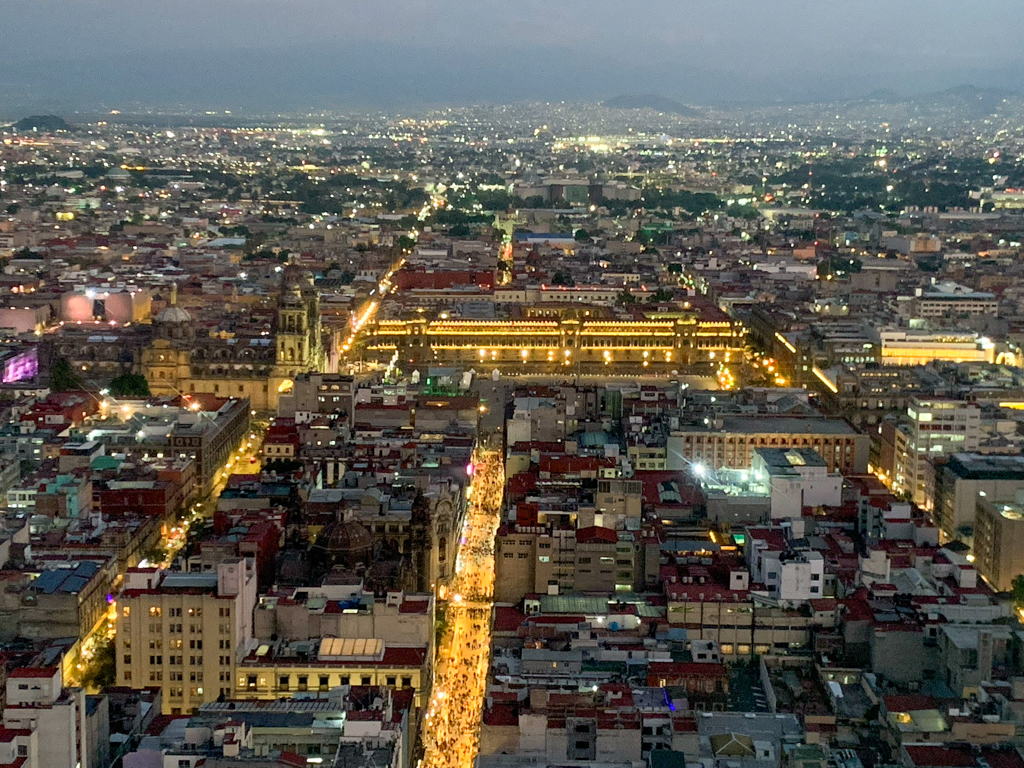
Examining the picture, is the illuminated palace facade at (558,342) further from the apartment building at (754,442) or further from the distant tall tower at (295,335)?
the apartment building at (754,442)

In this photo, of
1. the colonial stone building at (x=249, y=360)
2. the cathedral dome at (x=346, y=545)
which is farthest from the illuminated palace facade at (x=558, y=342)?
the cathedral dome at (x=346, y=545)

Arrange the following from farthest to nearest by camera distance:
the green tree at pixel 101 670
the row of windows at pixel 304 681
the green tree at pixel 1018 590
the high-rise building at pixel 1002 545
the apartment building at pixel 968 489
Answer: the apartment building at pixel 968 489 < the high-rise building at pixel 1002 545 < the green tree at pixel 1018 590 < the green tree at pixel 101 670 < the row of windows at pixel 304 681

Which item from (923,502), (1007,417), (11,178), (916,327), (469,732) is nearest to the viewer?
(469,732)

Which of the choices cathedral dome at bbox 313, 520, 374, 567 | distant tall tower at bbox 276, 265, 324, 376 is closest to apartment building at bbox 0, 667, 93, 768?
cathedral dome at bbox 313, 520, 374, 567

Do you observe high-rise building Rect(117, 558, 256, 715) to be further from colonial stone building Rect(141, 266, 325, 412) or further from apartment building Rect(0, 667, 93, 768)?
colonial stone building Rect(141, 266, 325, 412)

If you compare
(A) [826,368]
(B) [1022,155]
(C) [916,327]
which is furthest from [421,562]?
(B) [1022,155]

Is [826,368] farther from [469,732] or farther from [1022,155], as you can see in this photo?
[1022,155]
